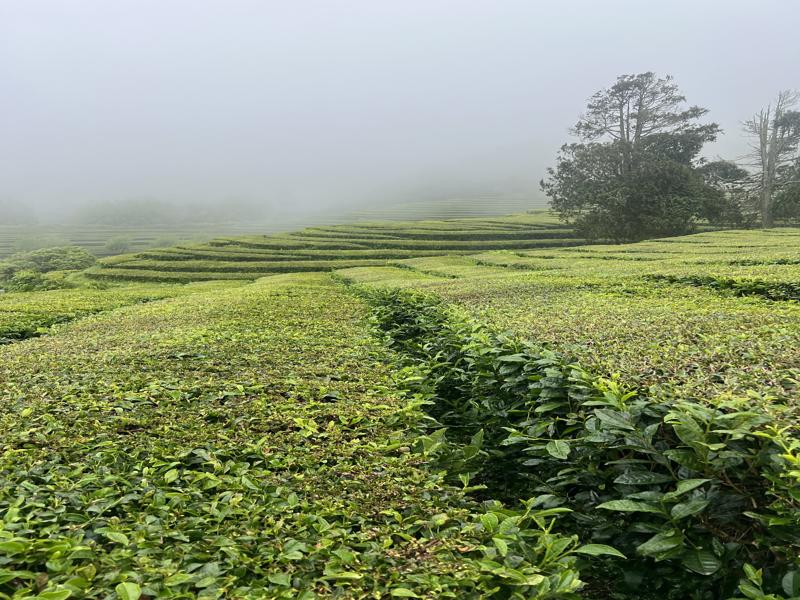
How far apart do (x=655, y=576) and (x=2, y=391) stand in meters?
5.41

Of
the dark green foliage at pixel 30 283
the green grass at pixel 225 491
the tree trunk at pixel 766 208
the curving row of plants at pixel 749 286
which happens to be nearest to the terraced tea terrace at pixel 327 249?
the dark green foliage at pixel 30 283

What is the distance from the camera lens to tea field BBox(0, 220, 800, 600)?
1986 mm

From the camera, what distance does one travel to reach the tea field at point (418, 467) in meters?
1.99

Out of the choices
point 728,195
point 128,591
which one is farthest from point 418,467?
point 728,195

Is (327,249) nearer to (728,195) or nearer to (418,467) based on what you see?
(418,467)

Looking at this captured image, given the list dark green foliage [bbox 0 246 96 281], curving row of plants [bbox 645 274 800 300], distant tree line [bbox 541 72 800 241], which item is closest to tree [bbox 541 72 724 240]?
distant tree line [bbox 541 72 800 241]

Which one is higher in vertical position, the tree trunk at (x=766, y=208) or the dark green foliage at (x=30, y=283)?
the tree trunk at (x=766, y=208)

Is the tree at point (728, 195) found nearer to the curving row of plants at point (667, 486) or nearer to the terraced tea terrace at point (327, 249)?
the terraced tea terrace at point (327, 249)

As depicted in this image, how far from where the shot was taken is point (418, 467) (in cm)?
291

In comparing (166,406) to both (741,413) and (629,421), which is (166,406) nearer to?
A: (629,421)

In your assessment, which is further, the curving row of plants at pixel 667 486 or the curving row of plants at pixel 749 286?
the curving row of plants at pixel 749 286

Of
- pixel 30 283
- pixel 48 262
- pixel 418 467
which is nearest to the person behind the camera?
pixel 418 467

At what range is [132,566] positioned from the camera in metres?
1.95

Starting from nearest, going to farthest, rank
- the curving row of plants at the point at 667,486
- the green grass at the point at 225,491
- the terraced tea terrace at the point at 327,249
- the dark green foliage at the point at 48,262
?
the green grass at the point at 225,491 → the curving row of plants at the point at 667,486 → the terraced tea terrace at the point at 327,249 → the dark green foliage at the point at 48,262
